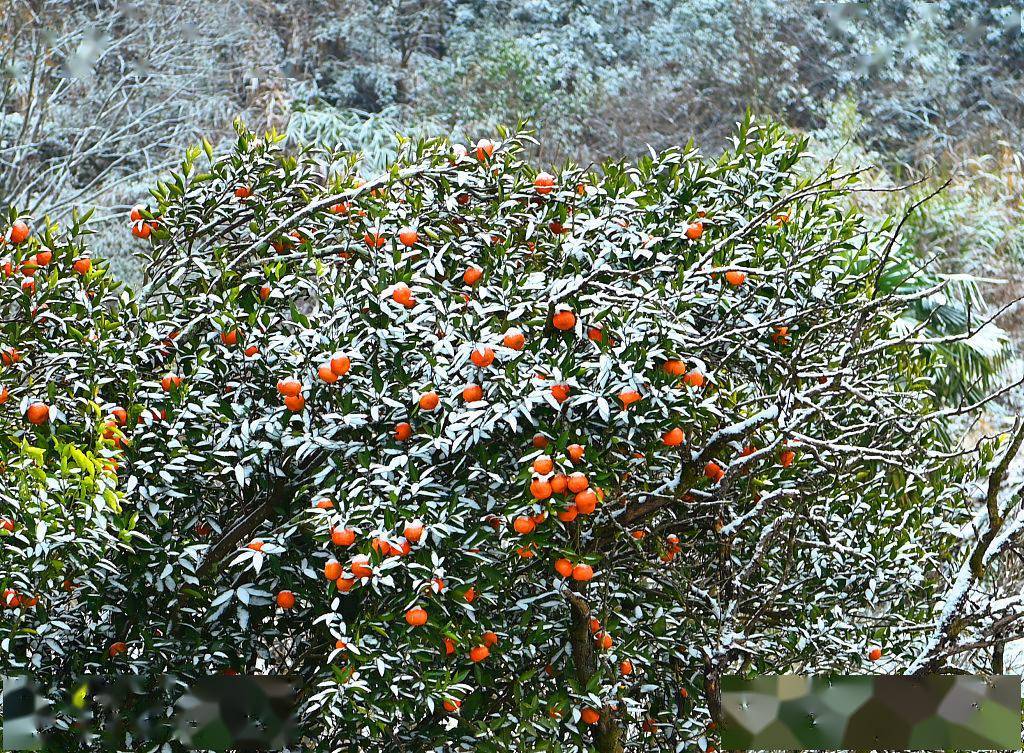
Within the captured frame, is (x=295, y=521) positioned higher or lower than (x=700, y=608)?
higher

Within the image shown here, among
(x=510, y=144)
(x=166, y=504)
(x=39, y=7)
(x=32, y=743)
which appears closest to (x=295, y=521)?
(x=166, y=504)

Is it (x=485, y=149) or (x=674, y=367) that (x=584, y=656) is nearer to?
(x=674, y=367)

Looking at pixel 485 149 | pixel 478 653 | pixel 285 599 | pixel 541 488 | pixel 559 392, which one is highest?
pixel 485 149

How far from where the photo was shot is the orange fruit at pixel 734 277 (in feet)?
8.05

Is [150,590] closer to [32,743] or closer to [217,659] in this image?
[217,659]

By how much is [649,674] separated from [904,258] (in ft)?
8.96

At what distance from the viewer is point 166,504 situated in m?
2.40

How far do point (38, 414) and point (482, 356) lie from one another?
35.2 inches

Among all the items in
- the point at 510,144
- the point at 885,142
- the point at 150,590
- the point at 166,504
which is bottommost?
the point at 885,142

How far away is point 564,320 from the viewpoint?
7.29ft

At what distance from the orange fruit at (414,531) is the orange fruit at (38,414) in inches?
29.8

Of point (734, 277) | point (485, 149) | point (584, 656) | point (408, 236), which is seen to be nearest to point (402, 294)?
point (408, 236)

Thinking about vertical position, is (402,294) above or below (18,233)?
below

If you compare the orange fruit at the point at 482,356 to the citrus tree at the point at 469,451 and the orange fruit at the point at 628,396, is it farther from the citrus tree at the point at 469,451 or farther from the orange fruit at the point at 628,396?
the orange fruit at the point at 628,396
